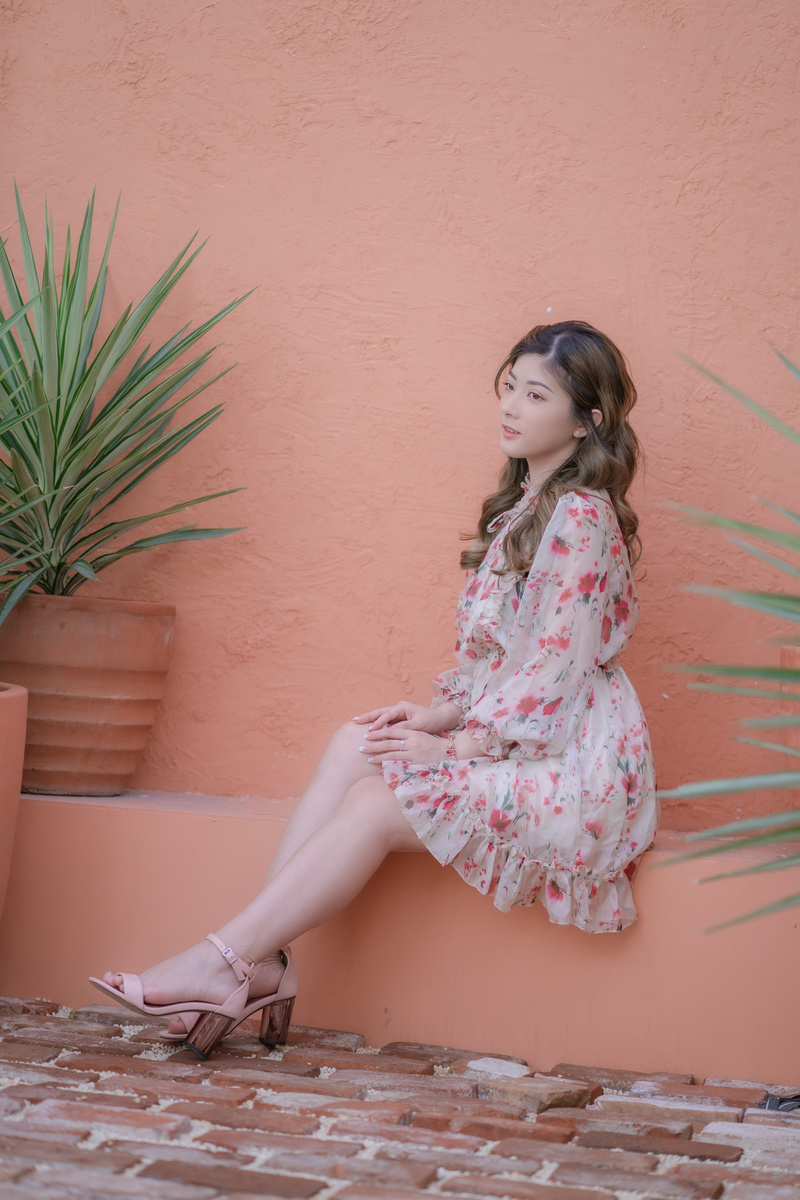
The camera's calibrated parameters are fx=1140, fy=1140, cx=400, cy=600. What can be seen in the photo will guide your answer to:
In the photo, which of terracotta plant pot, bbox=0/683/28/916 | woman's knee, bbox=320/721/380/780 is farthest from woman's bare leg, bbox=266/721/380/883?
terracotta plant pot, bbox=0/683/28/916

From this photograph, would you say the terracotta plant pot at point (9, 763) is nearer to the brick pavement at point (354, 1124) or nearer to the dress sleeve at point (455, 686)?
the brick pavement at point (354, 1124)

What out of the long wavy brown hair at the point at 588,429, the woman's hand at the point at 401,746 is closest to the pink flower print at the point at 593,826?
the woman's hand at the point at 401,746

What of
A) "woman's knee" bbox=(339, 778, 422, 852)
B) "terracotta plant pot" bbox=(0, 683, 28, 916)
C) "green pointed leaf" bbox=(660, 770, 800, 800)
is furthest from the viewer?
"terracotta plant pot" bbox=(0, 683, 28, 916)

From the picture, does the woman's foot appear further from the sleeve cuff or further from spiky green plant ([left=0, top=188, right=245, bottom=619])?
spiky green plant ([left=0, top=188, right=245, bottom=619])

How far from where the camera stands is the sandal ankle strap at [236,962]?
214 centimetres

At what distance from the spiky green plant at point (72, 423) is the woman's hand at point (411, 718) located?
0.69 meters

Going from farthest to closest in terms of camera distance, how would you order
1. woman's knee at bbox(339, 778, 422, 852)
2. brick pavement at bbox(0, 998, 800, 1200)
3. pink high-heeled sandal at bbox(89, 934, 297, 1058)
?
1. woman's knee at bbox(339, 778, 422, 852)
2. pink high-heeled sandal at bbox(89, 934, 297, 1058)
3. brick pavement at bbox(0, 998, 800, 1200)

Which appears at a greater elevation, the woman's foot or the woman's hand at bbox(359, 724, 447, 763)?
the woman's hand at bbox(359, 724, 447, 763)

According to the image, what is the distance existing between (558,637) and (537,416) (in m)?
0.52

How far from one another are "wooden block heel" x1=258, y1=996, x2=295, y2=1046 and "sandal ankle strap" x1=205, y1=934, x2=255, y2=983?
174mm

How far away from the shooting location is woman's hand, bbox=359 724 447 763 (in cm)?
237

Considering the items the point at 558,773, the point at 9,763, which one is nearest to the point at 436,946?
the point at 558,773

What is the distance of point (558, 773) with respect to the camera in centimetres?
228

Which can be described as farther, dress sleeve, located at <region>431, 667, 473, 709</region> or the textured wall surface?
the textured wall surface
